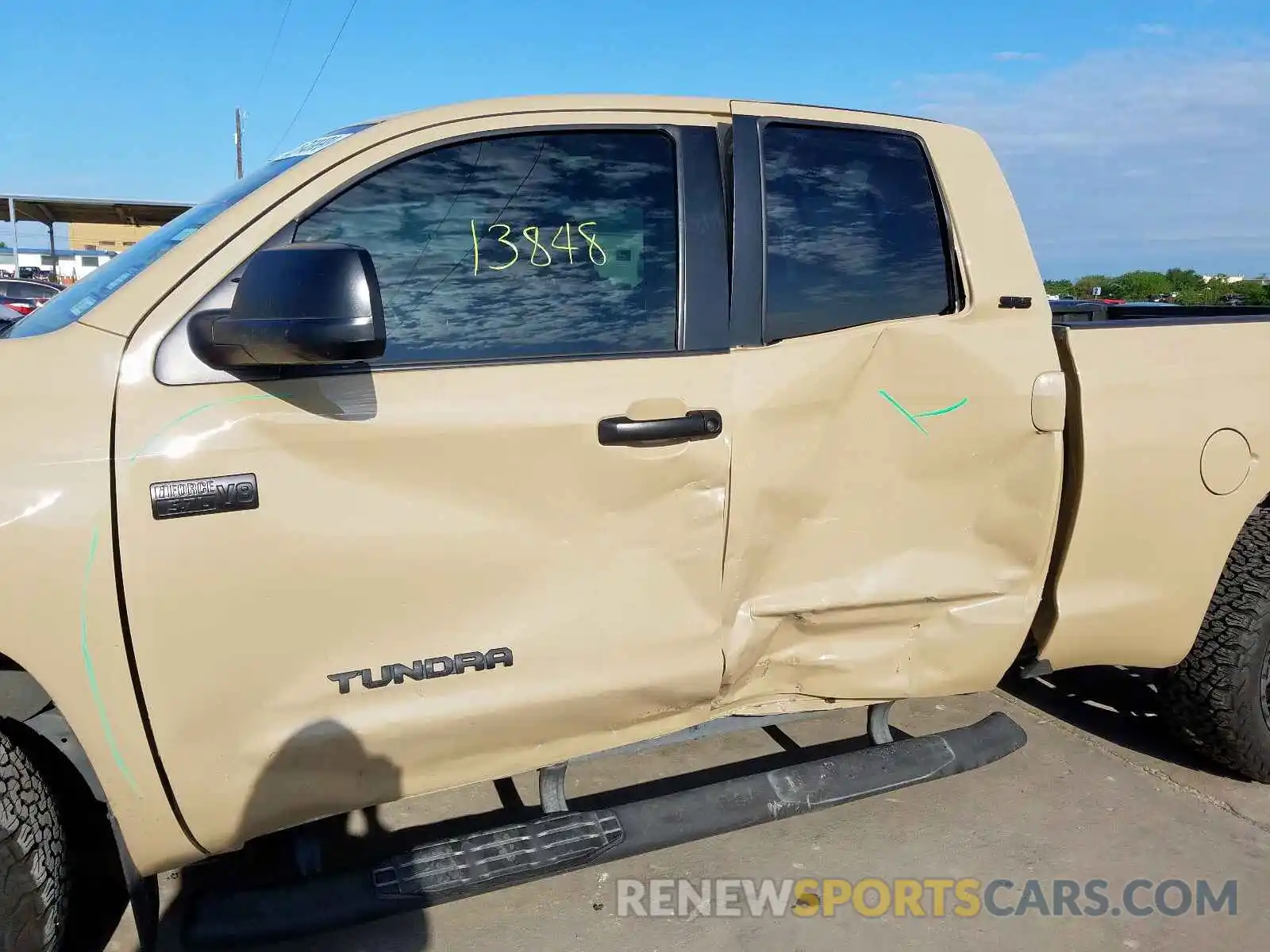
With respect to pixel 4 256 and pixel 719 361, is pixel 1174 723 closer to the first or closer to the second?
pixel 719 361

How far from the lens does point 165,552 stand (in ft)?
6.15

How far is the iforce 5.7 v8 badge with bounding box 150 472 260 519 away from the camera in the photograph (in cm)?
187

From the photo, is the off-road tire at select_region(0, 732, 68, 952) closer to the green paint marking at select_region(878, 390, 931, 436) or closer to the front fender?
the front fender

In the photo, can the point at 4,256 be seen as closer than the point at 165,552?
No

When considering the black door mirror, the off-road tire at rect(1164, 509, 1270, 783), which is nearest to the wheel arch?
the black door mirror

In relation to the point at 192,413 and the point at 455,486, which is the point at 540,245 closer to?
the point at 455,486

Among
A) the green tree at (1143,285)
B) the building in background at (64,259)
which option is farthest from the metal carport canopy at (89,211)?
the building in background at (64,259)

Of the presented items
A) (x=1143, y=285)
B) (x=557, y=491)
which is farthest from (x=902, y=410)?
(x=1143, y=285)

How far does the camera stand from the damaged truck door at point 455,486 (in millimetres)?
1931

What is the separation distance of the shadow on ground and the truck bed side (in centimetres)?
52

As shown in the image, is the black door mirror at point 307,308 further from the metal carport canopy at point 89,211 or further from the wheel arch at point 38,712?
the metal carport canopy at point 89,211

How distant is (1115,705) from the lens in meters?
3.93

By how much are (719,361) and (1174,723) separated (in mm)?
2135

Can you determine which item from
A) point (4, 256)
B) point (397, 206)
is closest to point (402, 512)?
point (397, 206)
